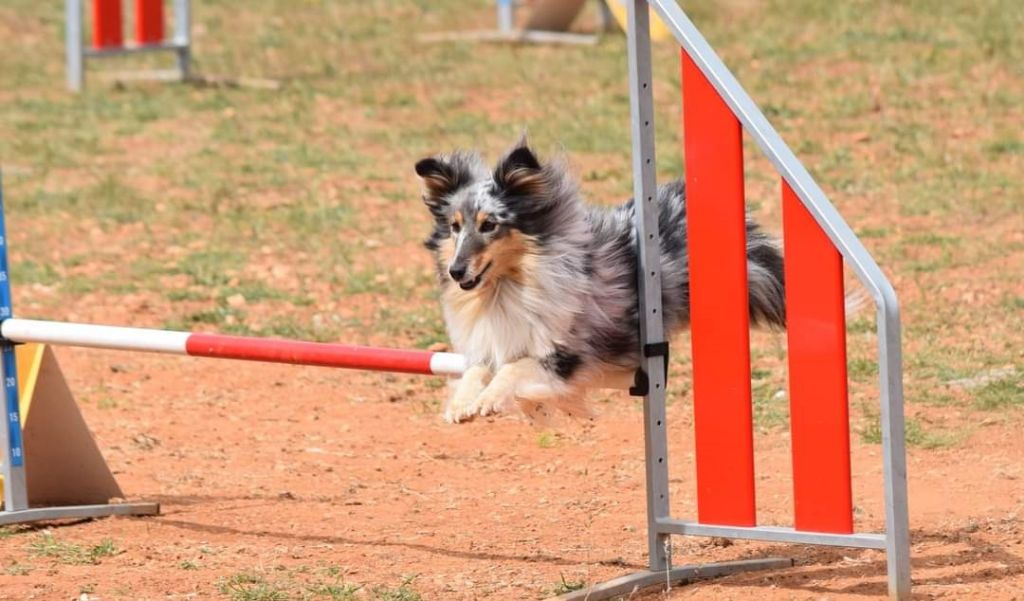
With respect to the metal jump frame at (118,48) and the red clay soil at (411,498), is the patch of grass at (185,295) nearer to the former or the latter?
the red clay soil at (411,498)

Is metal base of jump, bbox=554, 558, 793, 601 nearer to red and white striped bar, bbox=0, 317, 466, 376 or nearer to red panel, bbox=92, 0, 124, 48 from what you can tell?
red and white striped bar, bbox=0, 317, 466, 376

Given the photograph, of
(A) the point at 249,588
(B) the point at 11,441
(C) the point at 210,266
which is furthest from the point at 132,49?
(A) the point at 249,588

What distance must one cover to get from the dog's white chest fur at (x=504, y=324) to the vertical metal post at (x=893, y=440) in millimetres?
919

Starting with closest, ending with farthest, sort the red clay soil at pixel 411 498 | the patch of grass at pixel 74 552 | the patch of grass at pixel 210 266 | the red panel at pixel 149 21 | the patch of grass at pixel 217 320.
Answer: the red clay soil at pixel 411 498, the patch of grass at pixel 74 552, the patch of grass at pixel 217 320, the patch of grass at pixel 210 266, the red panel at pixel 149 21

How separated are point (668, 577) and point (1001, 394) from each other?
2569mm

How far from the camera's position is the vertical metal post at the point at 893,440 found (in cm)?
431

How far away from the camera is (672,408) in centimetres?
725

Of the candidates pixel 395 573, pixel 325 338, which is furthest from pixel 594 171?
pixel 395 573

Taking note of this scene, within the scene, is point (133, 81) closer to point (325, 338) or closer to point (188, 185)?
point (188, 185)

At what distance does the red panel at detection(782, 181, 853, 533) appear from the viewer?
4.48 metres

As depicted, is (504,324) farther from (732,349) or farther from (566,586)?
(566,586)

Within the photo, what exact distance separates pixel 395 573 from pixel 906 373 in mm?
3049

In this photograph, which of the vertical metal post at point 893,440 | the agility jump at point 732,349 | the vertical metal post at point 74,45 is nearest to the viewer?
the vertical metal post at point 893,440

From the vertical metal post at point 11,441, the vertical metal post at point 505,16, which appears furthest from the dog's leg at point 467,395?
the vertical metal post at point 505,16
